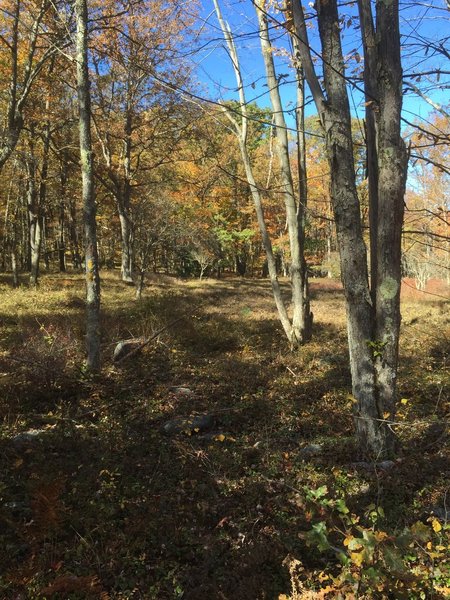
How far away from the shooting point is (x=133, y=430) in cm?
566

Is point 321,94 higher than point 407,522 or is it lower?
higher

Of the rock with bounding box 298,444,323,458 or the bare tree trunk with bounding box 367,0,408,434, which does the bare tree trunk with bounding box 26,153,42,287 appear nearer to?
the rock with bounding box 298,444,323,458

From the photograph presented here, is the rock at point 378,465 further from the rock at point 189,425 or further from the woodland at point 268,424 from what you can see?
the rock at point 189,425

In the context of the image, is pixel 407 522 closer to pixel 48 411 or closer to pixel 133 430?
pixel 133 430

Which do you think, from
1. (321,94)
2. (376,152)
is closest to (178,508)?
(376,152)

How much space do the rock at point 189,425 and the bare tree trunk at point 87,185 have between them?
234 cm

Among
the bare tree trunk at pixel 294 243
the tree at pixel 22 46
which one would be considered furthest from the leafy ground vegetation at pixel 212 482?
the tree at pixel 22 46

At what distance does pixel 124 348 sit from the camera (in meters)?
8.73

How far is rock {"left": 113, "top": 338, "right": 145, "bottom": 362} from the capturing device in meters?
8.57

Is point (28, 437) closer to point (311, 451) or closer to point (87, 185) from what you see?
point (311, 451)

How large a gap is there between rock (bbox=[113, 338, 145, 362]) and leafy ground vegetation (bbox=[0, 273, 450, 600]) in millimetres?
194

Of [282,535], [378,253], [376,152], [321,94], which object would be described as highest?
[321,94]

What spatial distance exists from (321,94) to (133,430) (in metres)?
4.73

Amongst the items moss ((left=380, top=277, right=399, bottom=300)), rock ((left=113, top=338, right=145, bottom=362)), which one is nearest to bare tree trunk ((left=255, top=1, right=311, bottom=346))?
rock ((left=113, top=338, right=145, bottom=362))
